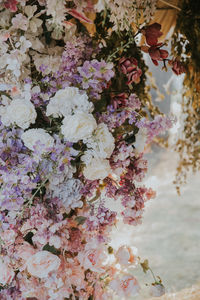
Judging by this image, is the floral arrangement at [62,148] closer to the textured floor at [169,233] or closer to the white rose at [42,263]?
the white rose at [42,263]

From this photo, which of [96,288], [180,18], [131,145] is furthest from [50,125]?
[180,18]

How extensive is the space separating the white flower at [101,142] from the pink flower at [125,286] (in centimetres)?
37

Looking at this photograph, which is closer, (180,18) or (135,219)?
(135,219)

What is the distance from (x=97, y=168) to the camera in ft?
3.06

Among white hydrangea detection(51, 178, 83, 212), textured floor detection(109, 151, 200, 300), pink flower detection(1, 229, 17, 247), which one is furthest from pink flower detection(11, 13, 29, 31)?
textured floor detection(109, 151, 200, 300)

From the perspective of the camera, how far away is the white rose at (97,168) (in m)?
0.93

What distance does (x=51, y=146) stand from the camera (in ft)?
2.92

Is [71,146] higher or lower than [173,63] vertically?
lower

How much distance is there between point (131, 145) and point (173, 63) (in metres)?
0.25

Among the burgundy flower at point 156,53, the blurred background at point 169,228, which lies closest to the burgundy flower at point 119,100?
the burgundy flower at point 156,53

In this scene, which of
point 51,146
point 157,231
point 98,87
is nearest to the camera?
point 51,146

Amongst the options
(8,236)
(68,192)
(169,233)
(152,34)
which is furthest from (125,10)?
(169,233)

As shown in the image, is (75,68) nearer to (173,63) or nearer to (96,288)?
(173,63)

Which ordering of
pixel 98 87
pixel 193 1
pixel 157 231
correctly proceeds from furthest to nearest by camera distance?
pixel 157 231 < pixel 193 1 < pixel 98 87
